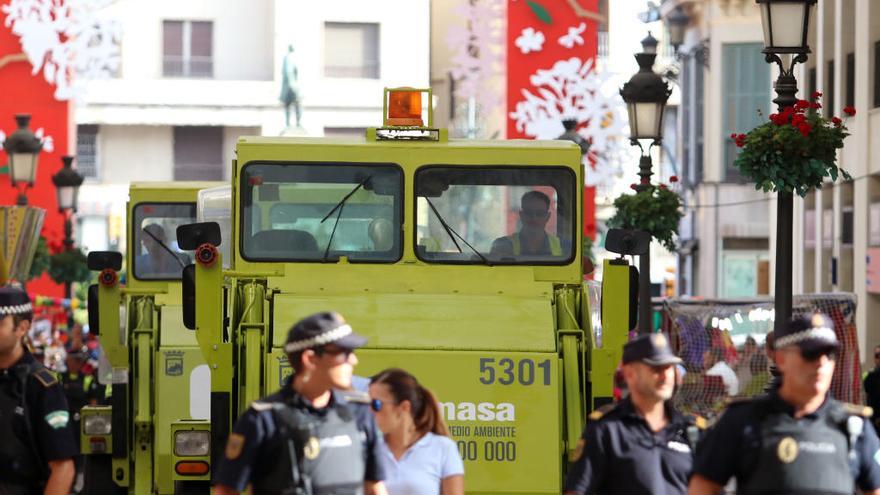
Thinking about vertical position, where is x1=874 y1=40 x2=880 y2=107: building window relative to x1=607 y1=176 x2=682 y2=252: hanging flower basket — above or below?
above

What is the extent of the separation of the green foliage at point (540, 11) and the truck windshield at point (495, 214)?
3694 cm

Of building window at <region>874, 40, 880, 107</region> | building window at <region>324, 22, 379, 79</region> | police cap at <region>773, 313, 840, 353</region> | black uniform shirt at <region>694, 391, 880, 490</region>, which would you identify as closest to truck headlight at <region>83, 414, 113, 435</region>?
black uniform shirt at <region>694, 391, 880, 490</region>

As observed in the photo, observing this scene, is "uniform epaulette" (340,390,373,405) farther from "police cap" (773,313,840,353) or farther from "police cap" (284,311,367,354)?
"police cap" (773,313,840,353)

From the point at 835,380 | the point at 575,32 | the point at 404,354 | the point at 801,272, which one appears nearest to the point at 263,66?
the point at 575,32

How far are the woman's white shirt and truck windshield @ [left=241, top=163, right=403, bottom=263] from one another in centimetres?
417

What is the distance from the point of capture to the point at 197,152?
240ft

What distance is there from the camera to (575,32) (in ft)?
163

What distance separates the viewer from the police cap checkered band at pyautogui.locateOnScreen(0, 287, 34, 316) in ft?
28.8

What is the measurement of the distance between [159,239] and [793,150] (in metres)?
5.21

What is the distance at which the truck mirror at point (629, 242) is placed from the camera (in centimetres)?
1263

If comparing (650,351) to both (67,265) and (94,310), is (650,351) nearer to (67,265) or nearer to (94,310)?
(94,310)

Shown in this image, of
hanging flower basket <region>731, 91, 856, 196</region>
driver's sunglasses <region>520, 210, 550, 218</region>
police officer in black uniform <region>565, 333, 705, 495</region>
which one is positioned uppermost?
hanging flower basket <region>731, 91, 856, 196</region>

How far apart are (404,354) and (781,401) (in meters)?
4.28

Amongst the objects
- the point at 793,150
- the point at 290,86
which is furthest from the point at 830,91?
the point at 290,86
